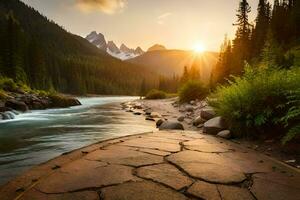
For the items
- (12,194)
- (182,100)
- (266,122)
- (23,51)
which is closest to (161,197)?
(12,194)

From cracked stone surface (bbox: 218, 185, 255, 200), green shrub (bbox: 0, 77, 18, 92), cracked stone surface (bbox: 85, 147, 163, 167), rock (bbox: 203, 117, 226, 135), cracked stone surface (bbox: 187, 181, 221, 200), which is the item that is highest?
green shrub (bbox: 0, 77, 18, 92)

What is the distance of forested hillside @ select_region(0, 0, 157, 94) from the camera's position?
142 feet

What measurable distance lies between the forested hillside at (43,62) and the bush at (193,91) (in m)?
27.5

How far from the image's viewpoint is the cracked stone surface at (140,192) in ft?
8.80

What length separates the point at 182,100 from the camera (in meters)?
25.8

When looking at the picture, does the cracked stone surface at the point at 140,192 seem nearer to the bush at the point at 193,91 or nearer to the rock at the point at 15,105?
the rock at the point at 15,105

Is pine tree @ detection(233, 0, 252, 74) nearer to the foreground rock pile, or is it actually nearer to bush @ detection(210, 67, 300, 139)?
the foreground rock pile

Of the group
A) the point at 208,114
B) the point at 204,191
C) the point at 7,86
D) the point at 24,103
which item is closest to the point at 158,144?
the point at 204,191

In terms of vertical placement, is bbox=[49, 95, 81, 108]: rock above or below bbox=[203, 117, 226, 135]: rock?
above

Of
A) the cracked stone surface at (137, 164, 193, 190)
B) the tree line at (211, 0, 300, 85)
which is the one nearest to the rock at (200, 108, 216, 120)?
the cracked stone surface at (137, 164, 193, 190)

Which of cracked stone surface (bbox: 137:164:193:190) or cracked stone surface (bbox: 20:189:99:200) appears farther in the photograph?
cracked stone surface (bbox: 137:164:193:190)

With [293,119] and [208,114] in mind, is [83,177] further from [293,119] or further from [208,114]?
[208,114]

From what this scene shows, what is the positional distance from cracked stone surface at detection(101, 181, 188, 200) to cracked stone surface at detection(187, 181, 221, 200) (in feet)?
0.59

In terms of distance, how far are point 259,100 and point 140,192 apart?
16.0 feet
